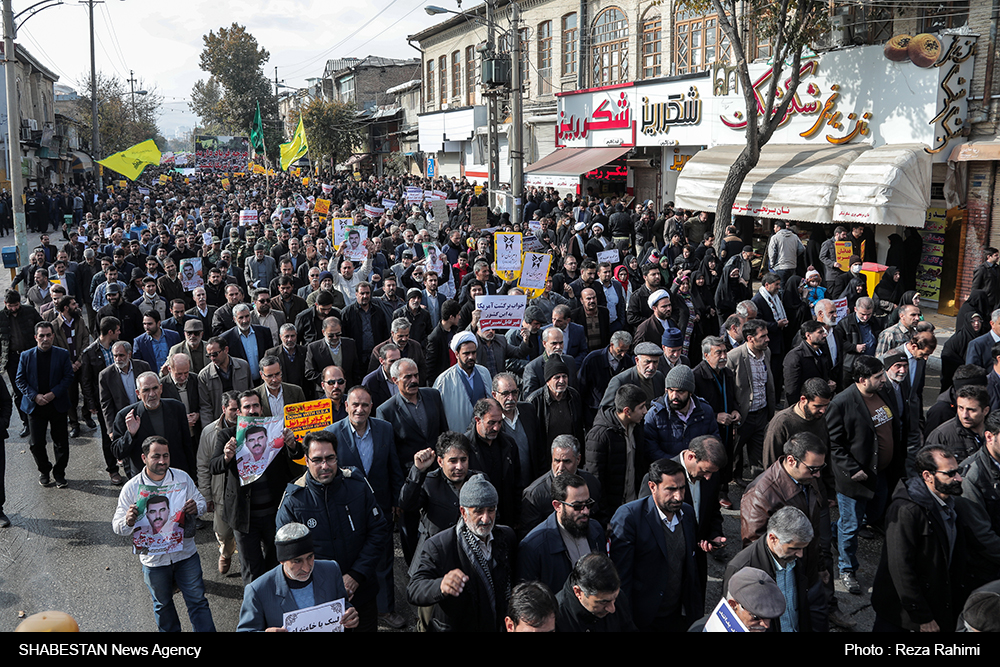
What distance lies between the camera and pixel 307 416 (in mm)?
5605

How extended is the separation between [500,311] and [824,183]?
10.6 m

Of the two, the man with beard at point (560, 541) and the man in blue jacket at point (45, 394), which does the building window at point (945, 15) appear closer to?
the man with beard at point (560, 541)

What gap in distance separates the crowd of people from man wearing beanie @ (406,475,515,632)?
0.01 meters

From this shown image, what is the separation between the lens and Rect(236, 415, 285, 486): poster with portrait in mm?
5289

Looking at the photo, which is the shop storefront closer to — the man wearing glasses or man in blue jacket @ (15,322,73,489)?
the man wearing glasses

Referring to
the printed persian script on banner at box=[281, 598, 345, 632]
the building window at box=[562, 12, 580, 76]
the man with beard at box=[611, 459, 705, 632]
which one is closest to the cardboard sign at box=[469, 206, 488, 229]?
the building window at box=[562, 12, 580, 76]

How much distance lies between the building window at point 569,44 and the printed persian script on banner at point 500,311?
2262cm

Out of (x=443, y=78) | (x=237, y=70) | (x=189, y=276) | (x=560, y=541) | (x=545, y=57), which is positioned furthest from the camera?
(x=237, y=70)

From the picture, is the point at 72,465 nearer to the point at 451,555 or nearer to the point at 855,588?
the point at 451,555

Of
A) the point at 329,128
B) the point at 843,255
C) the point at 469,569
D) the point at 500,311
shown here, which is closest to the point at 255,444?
the point at 469,569

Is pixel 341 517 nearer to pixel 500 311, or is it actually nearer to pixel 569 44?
pixel 500 311

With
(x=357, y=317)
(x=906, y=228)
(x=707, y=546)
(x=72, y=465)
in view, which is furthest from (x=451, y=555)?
(x=906, y=228)

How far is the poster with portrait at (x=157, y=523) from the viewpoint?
485cm

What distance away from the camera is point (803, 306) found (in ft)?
32.3
